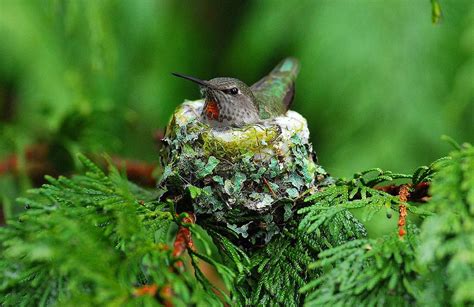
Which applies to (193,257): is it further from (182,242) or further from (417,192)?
(417,192)

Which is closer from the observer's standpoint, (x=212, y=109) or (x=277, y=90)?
(x=212, y=109)

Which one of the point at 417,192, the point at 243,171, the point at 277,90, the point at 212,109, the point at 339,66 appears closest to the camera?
the point at 417,192

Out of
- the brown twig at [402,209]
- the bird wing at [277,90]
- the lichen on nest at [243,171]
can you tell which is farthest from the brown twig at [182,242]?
the bird wing at [277,90]

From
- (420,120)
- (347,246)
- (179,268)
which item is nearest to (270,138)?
(347,246)

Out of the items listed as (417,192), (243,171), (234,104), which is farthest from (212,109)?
(417,192)

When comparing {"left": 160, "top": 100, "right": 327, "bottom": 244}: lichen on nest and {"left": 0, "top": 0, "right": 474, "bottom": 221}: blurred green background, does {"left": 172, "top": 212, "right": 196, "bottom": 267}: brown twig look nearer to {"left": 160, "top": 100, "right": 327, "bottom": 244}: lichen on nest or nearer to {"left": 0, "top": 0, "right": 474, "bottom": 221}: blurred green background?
{"left": 160, "top": 100, "right": 327, "bottom": 244}: lichen on nest

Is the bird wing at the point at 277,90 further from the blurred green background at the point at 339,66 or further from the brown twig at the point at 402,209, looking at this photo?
the blurred green background at the point at 339,66

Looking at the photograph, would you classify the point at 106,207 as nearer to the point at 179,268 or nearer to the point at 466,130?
the point at 179,268
